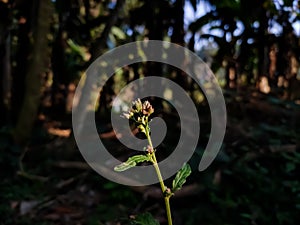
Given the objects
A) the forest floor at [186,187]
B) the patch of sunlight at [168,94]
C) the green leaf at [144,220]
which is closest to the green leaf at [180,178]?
the green leaf at [144,220]

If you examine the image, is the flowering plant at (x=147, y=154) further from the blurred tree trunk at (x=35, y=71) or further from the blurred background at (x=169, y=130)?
the blurred tree trunk at (x=35, y=71)

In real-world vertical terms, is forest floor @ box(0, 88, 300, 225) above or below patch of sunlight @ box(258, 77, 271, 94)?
below

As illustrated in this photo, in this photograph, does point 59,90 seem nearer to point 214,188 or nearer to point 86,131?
point 86,131

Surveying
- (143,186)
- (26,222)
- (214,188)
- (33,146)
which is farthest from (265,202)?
(33,146)

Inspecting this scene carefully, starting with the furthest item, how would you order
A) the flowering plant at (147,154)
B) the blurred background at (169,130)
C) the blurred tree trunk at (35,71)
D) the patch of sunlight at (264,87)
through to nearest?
the patch of sunlight at (264,87)
the blurred tree trunk at (35,71)
the blurred background at (169,130)
the flowering plant at (147,154)

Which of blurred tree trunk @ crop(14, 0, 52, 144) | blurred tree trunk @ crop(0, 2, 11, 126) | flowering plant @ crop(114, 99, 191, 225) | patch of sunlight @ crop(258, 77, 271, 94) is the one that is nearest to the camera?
flowering plant @ crop(114, 99, 191, 225)

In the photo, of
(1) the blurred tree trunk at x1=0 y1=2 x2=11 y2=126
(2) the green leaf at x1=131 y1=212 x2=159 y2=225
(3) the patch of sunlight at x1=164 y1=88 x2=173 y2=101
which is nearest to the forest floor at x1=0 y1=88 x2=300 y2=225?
(3) the patch of sunlight at x1=164 y1=88 x2=173 y2=101

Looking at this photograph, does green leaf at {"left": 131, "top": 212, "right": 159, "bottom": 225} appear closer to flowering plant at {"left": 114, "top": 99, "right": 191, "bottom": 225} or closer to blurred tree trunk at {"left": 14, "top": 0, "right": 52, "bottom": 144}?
flowering plant at {"left": 114, "top": 99, "right": 191, "bottom": 225}

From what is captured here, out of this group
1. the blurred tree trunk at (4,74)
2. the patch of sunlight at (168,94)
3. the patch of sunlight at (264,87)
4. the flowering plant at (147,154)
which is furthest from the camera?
the patch of sunlight at (264,87)

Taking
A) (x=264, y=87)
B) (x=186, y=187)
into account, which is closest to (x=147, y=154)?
(x=186, y=187)
